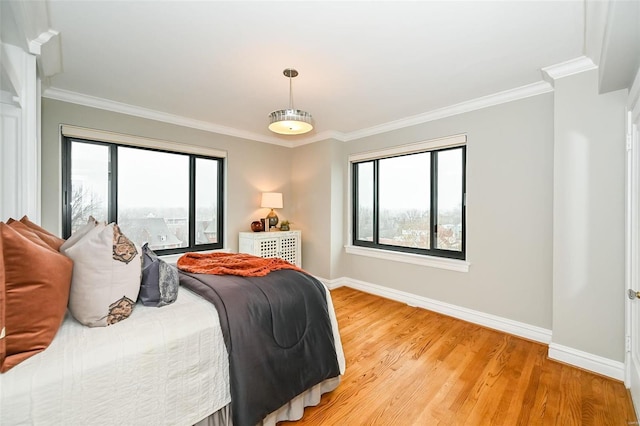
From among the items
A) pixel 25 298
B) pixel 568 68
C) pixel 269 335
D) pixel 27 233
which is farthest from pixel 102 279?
pixel 568 68

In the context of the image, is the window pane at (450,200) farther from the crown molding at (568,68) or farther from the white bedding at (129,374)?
the white bedding at (129,374)

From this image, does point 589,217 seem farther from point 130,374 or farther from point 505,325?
point 130,374

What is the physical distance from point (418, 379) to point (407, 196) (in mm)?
2380

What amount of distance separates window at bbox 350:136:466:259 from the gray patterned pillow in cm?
305

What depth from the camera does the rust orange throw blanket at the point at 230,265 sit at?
2.02 metres

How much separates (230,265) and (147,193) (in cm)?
223

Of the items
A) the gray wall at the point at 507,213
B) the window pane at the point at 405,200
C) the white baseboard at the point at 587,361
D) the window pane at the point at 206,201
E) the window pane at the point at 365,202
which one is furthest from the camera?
the window pane at the point at 365,202

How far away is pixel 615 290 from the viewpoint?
2154mm

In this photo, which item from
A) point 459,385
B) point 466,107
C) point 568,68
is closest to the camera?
point 459,385

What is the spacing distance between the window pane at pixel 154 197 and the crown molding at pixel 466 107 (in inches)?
108

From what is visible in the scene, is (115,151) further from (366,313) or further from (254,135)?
(366,313)

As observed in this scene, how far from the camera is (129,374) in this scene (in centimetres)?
119

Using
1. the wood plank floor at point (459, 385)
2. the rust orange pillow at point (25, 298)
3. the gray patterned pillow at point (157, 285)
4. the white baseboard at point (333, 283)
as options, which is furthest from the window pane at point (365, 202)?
the rust orange pillow at point (25, 298)

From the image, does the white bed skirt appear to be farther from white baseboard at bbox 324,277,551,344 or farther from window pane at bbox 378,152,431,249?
window pane at bbox 378,152,431,249
